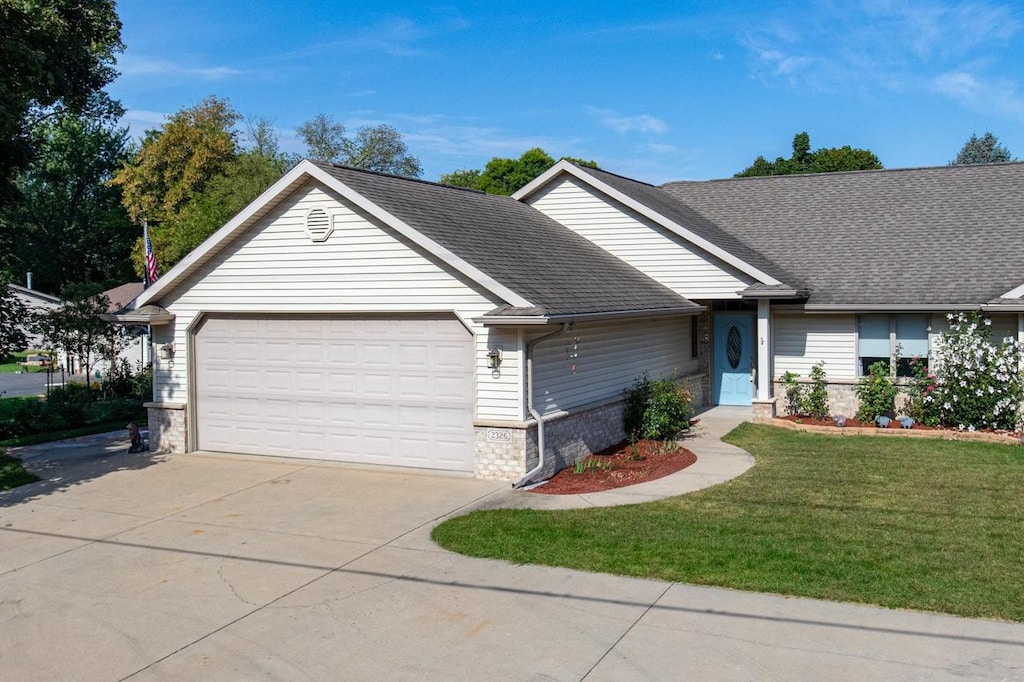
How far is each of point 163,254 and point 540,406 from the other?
113ft

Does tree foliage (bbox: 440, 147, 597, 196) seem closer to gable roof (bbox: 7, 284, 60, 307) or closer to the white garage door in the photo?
gable roof (bbox: 7, 284, 60, 307)

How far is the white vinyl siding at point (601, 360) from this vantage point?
44.6 ft

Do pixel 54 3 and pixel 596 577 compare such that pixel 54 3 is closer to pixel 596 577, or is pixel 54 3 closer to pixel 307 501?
pixel 307 501

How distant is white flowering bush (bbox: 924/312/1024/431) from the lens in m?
15.9

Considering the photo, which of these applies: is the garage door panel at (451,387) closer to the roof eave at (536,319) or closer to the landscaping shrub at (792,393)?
the roof eave at (536,319)

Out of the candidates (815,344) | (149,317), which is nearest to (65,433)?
(149,317)

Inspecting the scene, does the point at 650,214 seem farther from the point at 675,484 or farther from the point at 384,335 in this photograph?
the point at 675,484

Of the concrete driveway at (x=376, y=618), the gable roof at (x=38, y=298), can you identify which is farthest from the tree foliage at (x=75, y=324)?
the gable roof at (x=38, y=298)

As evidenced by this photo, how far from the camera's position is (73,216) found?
54.1 m

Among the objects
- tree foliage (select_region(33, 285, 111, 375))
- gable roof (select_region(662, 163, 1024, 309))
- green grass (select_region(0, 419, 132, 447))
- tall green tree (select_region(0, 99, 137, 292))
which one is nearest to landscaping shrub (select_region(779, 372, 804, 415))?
gable roof (select_region(662, 163, 1024, 309))

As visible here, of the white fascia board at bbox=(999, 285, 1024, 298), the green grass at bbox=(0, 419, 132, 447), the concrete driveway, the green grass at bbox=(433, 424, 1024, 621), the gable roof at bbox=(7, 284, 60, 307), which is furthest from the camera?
the gable roof at bbox=(7, 284, 60, 307)

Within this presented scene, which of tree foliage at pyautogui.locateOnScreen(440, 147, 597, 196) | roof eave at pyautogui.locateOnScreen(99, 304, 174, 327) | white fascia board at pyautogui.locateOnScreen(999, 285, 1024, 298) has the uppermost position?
tree foliage at pyautogui.locateOnScreen(440, 147, 597, 196)

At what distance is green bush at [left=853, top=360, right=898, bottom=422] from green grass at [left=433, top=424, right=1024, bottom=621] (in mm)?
3632

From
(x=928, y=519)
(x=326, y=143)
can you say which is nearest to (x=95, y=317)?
(x=928, y=519)
